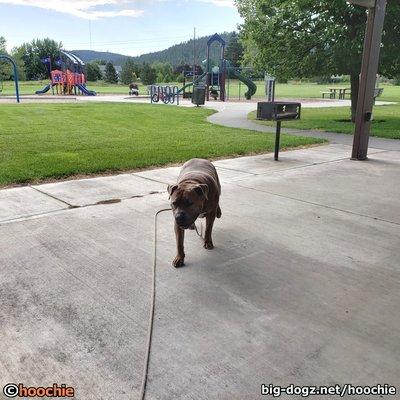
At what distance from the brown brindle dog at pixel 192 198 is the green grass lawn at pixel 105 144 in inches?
148

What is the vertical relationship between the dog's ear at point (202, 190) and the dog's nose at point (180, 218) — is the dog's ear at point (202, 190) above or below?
above

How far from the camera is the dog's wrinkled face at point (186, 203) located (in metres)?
3.25

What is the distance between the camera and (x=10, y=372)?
2371mm

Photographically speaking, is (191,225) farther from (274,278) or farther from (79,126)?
(79,126)

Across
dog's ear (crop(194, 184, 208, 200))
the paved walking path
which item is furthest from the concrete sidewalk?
dog's ear (crop(194, 184, 208, 200))

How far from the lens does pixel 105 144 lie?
1012 cm

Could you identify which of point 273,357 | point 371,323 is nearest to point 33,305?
point 273,357

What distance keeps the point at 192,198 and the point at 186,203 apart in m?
0.06
